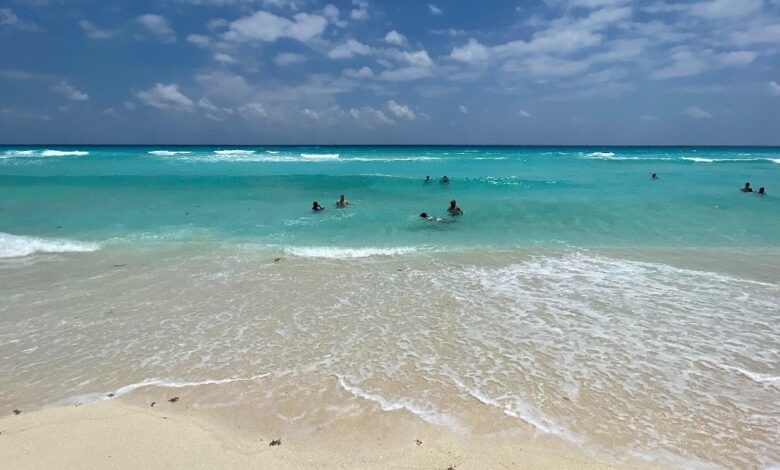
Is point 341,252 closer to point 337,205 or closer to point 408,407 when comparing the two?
point 408,407

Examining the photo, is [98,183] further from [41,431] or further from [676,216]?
[676,216]

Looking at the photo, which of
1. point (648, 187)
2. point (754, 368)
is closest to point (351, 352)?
point (754, 368)

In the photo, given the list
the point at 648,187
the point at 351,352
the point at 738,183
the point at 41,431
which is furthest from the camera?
the point at 738,183

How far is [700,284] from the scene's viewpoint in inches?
373

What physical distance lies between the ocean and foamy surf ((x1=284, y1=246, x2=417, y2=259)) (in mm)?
112

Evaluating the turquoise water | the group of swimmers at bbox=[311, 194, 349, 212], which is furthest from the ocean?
the group of swimmers at bbox=[311, 194, 349, 212]

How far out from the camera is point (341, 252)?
12.5m

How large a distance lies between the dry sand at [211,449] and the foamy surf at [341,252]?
7209 millimetres

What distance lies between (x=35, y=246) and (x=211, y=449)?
11.6m

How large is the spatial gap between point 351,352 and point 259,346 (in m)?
1.39

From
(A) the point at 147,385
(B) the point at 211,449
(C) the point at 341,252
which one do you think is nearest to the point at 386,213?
(C) the point at 341,252

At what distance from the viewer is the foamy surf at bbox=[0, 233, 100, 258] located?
1228cm

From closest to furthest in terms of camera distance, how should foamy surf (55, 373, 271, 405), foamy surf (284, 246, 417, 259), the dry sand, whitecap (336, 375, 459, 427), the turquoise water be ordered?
the dry sand → whitecap (336, 375, 459, 427) → foamy surf (55, 373, 271, 405) → foamy surf (284, 246, 417, 259) → the turquoise water

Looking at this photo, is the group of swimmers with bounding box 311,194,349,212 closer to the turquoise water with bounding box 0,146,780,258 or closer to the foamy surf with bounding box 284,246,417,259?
the turquoise water with bounding box 0,146,780,258
